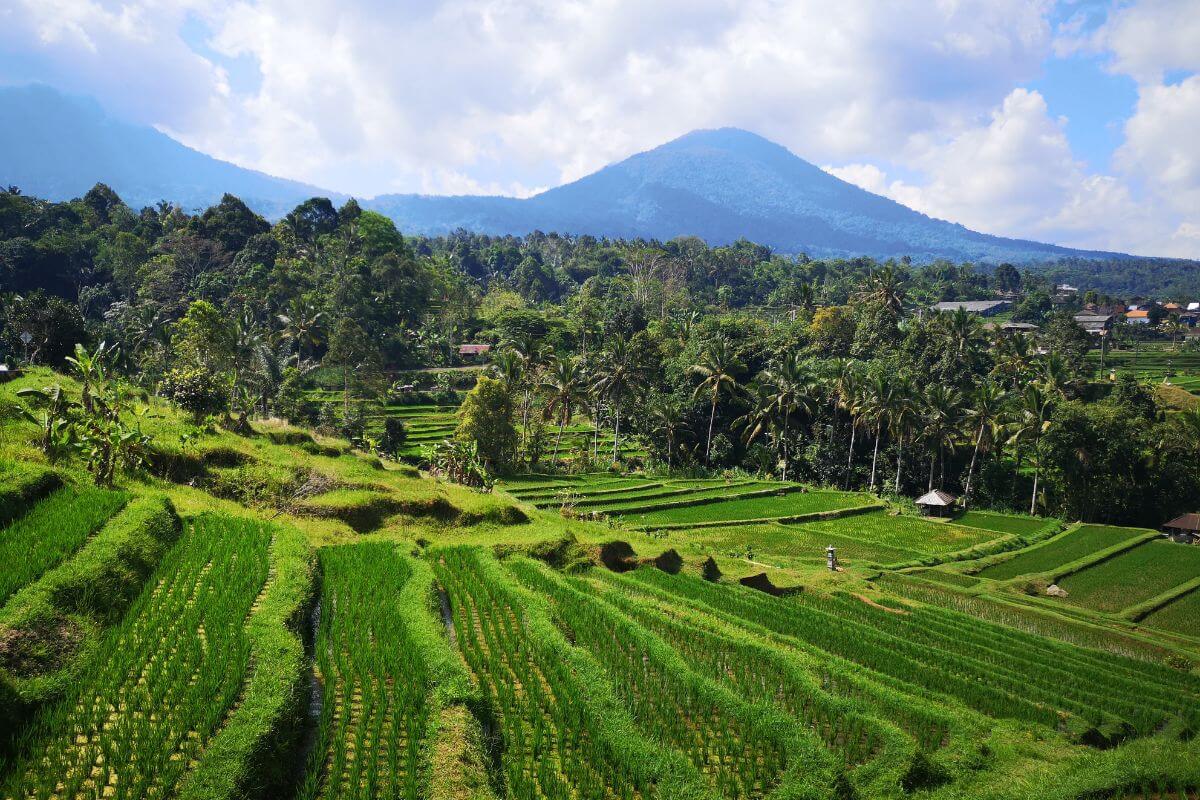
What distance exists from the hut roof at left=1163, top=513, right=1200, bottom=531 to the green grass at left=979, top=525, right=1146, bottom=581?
4.10 m

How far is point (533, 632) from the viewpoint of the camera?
1173 centimetres

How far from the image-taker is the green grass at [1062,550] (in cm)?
2611

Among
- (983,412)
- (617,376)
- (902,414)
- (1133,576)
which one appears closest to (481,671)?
(1133,576)

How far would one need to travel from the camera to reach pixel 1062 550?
2927 cm

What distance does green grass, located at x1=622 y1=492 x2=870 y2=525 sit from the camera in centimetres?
3225

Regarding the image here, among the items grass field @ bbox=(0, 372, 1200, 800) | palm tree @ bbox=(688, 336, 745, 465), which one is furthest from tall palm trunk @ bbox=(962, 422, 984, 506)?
grass field @ bbox=(0, 372, 1200, 800)

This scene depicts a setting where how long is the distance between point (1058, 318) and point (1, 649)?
7420 centimetres

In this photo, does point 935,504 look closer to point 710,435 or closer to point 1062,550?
point 1062,550

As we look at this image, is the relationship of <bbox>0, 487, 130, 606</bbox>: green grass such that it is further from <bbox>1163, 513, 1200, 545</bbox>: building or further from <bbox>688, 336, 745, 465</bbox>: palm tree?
<bbox>1163, 513, 1200, 545</bbox>: building

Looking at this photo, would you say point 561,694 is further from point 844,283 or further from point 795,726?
point 844,283

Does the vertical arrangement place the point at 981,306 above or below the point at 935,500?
above

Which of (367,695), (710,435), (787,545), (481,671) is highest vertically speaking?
(367,695)

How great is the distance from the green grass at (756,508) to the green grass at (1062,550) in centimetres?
946

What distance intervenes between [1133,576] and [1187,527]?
13.2 m
